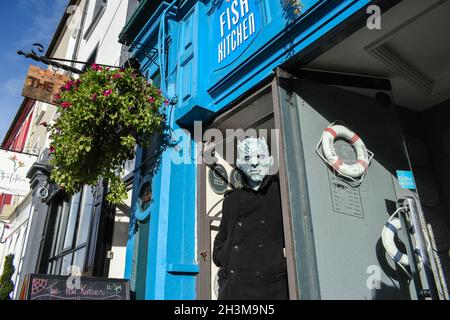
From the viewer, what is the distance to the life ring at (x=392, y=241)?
244 centimetres

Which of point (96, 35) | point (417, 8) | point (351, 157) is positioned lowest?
point (351, 157)

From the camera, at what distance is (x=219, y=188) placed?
175 inches

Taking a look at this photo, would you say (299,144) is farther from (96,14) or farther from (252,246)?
(96,14)

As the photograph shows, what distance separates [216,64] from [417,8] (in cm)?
225

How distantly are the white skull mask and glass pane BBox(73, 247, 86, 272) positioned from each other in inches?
141

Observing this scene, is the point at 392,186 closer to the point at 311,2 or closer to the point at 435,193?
the point at 435,193

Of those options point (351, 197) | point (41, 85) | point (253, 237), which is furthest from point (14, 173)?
point (351, 197)

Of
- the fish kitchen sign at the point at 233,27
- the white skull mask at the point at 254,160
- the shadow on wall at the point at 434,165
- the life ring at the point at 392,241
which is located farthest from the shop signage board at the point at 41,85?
the life ring at the point at 392,241

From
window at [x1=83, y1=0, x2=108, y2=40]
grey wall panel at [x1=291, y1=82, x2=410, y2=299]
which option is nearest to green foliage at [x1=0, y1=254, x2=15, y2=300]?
window at [x1=83, y1=0, x2=108, y2=40]

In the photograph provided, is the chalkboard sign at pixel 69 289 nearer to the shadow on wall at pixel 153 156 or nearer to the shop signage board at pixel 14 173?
the shadow on wall at pixel 153 156

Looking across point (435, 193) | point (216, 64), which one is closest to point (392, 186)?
point (435, 193)

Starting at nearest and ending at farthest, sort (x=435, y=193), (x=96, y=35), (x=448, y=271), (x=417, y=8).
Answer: (x=417, y=8) → (x=448, y=271) → (x=435, y=193) → (x=96, y=35)

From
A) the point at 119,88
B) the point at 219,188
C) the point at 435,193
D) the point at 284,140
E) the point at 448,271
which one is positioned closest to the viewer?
the point at 284,140

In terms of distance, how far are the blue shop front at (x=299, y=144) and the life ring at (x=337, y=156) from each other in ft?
0.09
